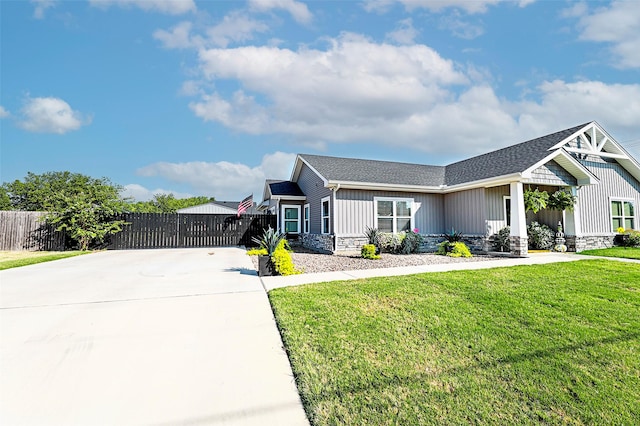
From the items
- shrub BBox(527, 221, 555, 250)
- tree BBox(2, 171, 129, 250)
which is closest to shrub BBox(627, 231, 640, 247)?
shrub BBox(527, 221, 555, 250)

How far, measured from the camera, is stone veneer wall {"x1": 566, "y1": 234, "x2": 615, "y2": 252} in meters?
11.8

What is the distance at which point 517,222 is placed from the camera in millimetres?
10297

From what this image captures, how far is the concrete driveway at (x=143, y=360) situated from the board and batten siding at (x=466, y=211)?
32.6 ft

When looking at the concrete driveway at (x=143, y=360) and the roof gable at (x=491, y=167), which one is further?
the roof gable at (x=491, y=167)

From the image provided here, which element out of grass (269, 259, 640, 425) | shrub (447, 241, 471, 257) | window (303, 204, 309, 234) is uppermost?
window (303, 204, 309, 234)

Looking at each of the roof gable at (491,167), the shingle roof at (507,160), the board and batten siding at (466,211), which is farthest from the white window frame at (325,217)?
the shingle roof at (507,160)

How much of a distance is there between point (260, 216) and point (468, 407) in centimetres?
1623

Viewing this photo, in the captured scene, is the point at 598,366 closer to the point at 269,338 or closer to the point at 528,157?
the point at 269,338

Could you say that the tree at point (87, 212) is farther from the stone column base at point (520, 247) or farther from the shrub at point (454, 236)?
the stone column base at point (520, 247)

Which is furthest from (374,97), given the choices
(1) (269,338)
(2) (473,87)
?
(1) (269,338)

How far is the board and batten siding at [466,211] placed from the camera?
460 inches

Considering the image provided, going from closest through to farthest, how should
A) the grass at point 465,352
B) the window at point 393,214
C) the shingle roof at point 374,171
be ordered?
the grass at point 465,352 < the shingle roof at point 374,171 < the window at point 393,214

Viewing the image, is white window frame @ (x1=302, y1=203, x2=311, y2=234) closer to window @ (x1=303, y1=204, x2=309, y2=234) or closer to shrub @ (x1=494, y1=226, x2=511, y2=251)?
window @ (x1=303, y1=204, x2=309, y2=234)

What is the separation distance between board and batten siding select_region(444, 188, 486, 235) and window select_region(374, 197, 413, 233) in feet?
6.17
